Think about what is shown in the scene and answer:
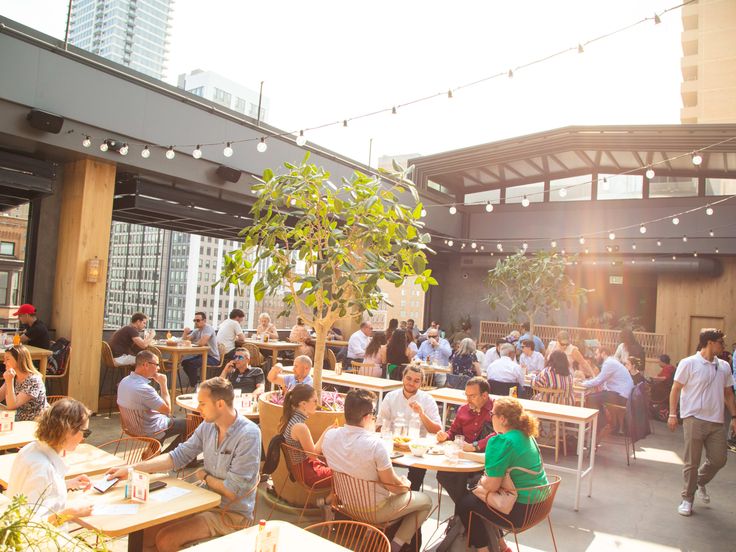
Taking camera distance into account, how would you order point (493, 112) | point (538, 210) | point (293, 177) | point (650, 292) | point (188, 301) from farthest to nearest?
point (650, 292) < point (538, 210) < point (188, 301) < point (493, 112) < point (293, 177)

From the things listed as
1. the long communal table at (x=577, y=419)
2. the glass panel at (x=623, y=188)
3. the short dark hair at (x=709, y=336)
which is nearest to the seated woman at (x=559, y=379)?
the long communal table at (x=577, y=419)

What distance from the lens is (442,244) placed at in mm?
15234

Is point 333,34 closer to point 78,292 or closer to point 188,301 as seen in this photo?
point 78,292

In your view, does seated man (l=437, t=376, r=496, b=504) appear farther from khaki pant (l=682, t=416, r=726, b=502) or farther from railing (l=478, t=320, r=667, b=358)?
railing (l=478, t=320, r=667, b=358)

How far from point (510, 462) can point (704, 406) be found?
2.54m

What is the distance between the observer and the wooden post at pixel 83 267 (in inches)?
275

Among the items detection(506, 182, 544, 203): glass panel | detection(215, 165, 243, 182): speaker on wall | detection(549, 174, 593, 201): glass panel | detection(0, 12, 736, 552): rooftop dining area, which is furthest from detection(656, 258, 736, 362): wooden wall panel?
detection(215, 165, 243, 182): speaker on wall

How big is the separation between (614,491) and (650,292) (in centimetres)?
1233

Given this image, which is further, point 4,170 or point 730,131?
point 730,131

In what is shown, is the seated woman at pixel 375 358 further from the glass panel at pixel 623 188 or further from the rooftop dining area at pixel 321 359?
the glass panel at pixel 623 188

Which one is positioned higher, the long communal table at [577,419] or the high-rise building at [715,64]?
the high-rise building at [715,64]

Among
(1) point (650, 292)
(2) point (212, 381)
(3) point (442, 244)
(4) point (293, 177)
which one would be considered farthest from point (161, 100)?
(1) point (650, 292)

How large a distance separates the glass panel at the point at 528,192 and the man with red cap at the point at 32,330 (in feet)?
40.0

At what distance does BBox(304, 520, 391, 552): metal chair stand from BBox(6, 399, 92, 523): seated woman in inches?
45.0
